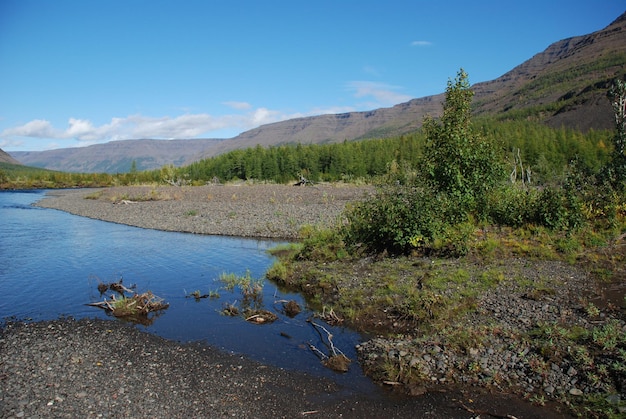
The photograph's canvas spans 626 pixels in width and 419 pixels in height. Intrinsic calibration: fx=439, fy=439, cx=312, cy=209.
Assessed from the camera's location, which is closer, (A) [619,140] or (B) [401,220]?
(B) [401,220]

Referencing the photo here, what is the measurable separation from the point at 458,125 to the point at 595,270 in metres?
8.90

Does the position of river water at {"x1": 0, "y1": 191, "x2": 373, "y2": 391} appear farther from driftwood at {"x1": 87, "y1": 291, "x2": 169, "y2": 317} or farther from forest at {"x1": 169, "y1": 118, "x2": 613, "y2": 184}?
forest at {"x1": 169, "y1": 118, "x2": 613, "y2": 184}

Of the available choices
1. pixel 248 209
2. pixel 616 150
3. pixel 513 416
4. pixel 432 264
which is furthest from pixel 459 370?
pixel 248 209

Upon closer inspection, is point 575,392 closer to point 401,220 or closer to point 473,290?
point 473,290

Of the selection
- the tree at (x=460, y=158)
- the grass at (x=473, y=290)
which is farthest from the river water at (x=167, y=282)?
the tree at (x=460, y=158)

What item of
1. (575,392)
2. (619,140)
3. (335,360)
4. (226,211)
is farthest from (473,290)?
(226,211)

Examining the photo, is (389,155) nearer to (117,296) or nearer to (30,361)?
(117,296)

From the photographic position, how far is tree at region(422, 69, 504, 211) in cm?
2095

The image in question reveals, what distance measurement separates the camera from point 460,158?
69.2ft

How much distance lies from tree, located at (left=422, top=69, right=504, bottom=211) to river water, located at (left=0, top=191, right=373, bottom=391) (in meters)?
9.43

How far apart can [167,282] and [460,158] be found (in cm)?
1482

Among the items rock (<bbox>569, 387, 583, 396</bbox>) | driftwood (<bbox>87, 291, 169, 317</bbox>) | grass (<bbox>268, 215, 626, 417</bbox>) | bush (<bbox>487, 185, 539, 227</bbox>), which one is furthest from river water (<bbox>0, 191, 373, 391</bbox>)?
bush (<bbox>487, 185, 539, 227</bbox>)

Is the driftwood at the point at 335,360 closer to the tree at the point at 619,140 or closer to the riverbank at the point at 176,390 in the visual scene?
the riverbank at the point at 176,390

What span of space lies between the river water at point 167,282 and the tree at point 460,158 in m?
9.43
